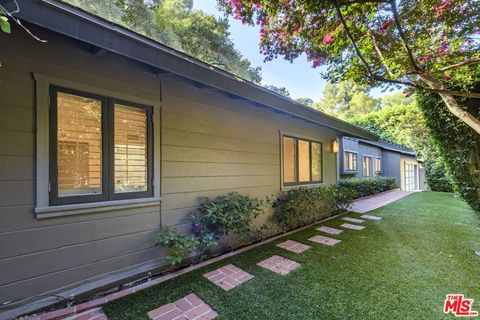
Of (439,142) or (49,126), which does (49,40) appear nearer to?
(49,126)

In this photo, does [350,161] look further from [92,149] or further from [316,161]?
[92,149]

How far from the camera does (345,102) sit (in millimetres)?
25906

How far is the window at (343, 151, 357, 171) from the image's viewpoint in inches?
404

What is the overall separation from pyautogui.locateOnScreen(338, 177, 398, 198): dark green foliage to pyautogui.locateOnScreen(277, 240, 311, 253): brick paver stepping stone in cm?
471

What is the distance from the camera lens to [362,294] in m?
2.34

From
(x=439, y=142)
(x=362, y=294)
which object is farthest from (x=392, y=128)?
(x=362, y=294)

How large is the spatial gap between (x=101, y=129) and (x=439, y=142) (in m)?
6.85

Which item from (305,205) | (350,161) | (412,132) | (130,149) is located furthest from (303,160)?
(412,132)

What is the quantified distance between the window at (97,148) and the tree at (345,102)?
25878 mm

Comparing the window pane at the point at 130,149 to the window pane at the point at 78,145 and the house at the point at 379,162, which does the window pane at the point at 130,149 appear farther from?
the house at the point at 379,162

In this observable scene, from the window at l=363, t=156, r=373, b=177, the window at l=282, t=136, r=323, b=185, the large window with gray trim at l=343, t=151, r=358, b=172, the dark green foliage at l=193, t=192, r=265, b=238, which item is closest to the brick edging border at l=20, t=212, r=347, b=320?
the dark green foliage at l=193, t=192, r=265, b=238

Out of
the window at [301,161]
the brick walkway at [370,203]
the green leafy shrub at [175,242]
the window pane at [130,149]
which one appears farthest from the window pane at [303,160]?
the window pane at [130,149]

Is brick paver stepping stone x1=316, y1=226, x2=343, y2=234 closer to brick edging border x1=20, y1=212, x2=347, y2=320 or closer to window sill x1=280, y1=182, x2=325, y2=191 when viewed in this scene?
window sill x1=280, y1=182, x2=325, y2=191

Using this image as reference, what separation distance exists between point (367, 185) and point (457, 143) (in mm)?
5345
